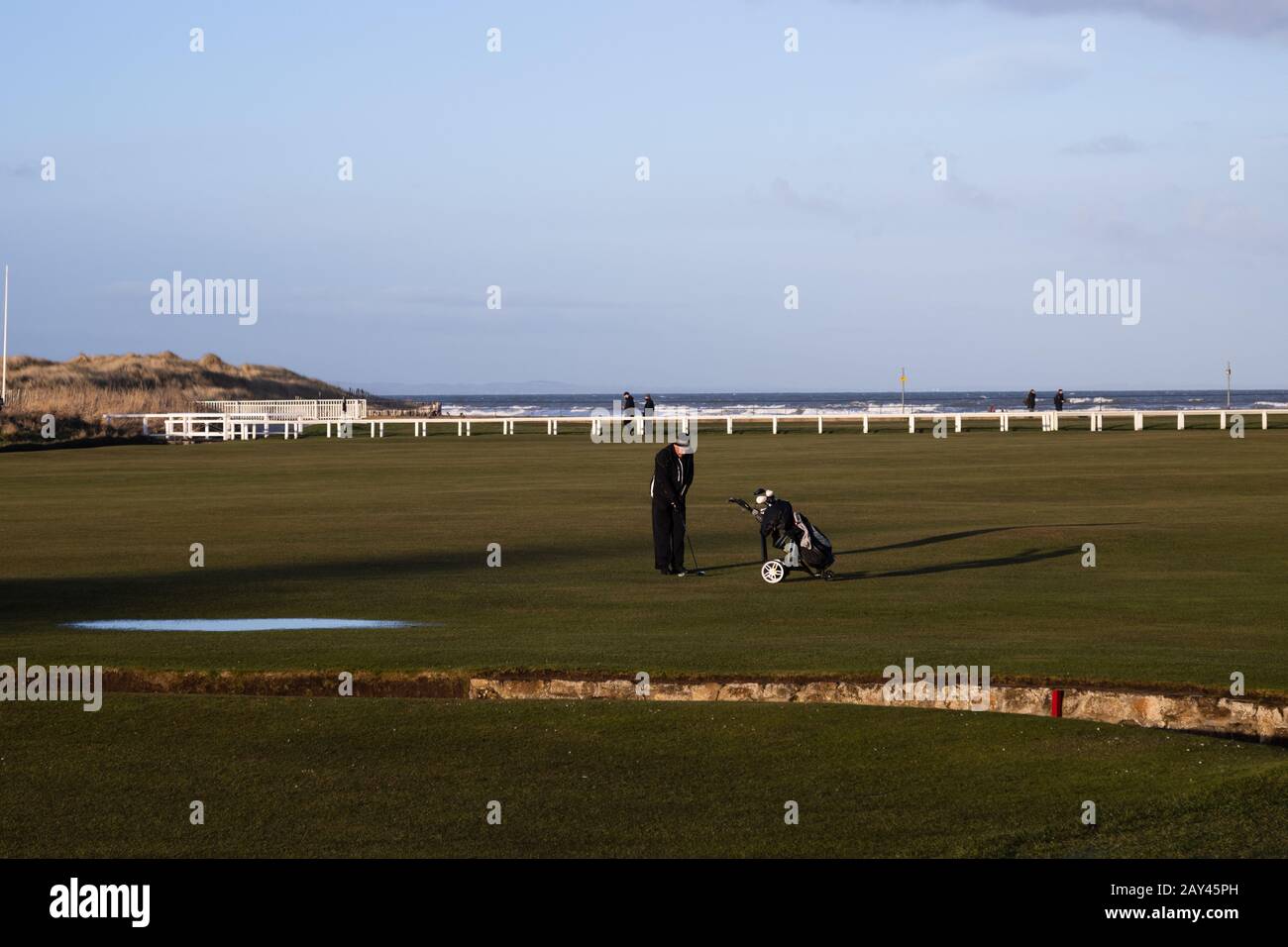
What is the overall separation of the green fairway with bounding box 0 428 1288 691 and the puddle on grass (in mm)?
364

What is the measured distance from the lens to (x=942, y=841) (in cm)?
898

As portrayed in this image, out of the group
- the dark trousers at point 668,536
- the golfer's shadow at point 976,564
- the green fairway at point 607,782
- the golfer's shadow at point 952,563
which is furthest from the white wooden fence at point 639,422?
the green fairway at point 607,782

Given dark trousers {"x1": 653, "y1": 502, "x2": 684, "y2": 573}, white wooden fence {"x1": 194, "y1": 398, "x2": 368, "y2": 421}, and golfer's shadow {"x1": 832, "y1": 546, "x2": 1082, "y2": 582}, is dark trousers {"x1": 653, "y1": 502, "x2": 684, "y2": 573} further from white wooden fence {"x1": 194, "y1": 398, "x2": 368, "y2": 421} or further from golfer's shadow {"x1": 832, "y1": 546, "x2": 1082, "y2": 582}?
white wooden fence {"x1": 194, "y1": 398, "x2": 368, "y2": 421}

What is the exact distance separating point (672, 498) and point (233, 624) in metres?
6.14

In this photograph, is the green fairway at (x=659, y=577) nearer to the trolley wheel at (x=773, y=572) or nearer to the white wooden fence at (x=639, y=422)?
the trolley wheel at (x=773, y=572)

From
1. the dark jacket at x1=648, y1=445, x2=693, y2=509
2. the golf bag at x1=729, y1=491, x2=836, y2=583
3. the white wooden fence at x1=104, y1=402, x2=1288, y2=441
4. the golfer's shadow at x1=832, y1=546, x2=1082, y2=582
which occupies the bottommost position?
the golfer's shadow at x1=832, y1=546, x2=1082, y2=582

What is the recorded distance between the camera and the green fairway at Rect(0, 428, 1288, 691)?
577 inches

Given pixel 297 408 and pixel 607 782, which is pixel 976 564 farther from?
pixel 297 408

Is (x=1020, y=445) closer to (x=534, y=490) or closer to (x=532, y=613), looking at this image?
(x=534, y=490)

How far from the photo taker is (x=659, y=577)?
2142 centimetres

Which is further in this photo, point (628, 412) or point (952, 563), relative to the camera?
point (628, 412)

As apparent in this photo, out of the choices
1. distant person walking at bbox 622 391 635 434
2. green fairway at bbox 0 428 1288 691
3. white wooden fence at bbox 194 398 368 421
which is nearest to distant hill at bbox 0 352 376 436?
white wooden fence at bbox 194 398 368 421

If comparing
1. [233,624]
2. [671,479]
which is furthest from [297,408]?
[233,624]
